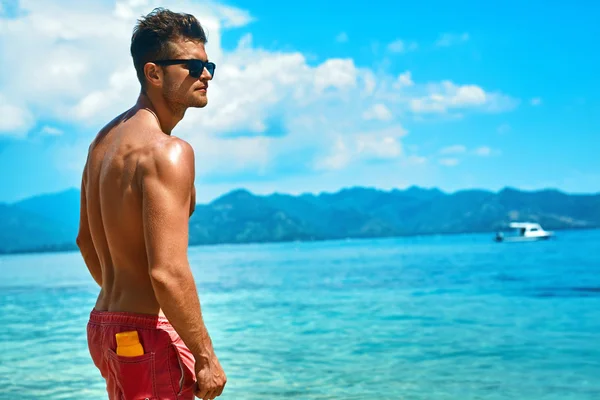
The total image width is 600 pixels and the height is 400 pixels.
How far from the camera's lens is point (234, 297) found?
3206 centimetres

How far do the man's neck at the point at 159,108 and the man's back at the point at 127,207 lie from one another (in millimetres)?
46

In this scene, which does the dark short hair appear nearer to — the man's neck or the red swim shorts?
the man's neck

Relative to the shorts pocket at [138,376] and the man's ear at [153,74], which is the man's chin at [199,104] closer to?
the man's ear at [153,74]

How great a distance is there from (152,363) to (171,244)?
436mm

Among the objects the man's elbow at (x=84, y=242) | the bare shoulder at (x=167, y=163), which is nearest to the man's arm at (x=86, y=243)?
the man's elbow at (x=84, y=242)

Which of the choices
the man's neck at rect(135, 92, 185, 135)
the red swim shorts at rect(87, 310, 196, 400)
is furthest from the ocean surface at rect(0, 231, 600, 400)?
the man's neck at rect(135, 92, 185, 135)

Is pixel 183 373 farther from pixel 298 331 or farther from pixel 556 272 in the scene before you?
pixel 556 272

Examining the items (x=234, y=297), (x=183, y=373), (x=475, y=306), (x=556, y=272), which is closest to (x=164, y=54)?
(x=183, y=373)

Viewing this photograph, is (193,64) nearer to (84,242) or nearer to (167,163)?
(167,163)

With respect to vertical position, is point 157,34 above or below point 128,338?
above

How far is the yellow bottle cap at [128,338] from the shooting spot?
2611 mm

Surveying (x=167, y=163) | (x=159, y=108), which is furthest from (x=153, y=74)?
(x=167, y=163)

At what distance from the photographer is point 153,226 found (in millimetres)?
2541

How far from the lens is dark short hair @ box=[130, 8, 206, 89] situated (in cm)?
274
